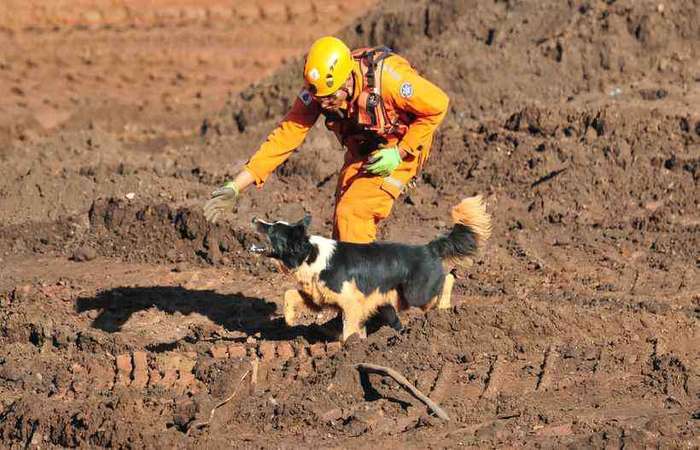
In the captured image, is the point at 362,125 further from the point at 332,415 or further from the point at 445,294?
the point at 332,415

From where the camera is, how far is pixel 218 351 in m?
9.91

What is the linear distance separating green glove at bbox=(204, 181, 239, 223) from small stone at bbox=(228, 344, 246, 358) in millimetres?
1077

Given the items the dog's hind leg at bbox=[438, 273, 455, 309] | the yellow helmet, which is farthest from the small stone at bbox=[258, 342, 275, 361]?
the yellow helmet

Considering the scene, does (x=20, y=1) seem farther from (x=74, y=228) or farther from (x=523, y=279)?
(x=523, y=279)

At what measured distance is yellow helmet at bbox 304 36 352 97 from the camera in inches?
361

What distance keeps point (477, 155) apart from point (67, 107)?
889cm

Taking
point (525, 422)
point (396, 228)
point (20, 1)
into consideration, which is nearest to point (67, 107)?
point (20, 1)

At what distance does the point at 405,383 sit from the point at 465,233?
1563mm

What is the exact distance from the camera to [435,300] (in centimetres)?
1015

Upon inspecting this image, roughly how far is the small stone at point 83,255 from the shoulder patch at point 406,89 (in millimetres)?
5386

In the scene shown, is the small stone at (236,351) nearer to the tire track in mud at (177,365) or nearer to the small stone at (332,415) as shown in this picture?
the tire track in mud at (177,365)

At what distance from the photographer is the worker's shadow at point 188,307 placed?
11281mm

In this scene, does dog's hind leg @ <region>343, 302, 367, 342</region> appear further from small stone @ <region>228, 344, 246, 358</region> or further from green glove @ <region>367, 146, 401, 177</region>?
green glove @ <region>367, 146, 401, 177</region>

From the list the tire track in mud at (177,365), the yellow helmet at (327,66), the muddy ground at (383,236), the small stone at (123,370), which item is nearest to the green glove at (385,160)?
the yellow helmet at (327,66)
